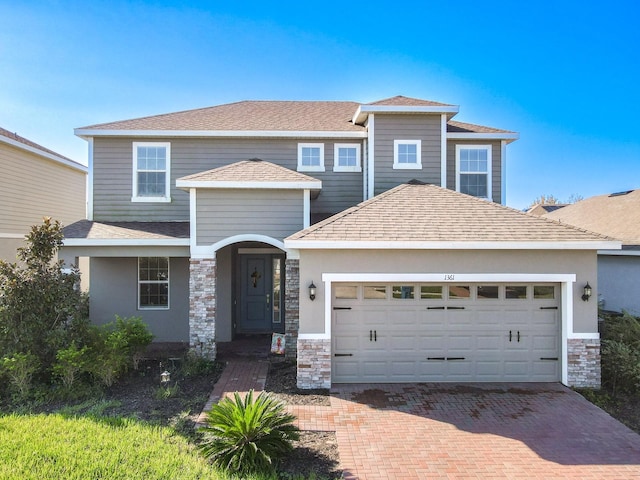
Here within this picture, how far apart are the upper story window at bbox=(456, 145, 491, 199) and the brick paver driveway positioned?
21.8 ft

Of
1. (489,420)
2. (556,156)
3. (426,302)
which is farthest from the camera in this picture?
(556,156)

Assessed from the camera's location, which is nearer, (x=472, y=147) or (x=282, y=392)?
(x=282, y=392)

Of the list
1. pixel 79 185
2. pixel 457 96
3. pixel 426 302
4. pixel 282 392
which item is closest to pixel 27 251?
pixel 282 392

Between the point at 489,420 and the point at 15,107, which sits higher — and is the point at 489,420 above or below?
below

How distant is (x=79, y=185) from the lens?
1958 centimetres

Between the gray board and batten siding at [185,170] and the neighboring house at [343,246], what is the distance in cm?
4

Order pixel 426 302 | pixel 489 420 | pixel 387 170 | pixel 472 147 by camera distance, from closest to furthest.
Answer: pixel 489 420
pixel 426 302
pixel 387 170
pixel 472 147

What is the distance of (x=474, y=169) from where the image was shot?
13.9 meters

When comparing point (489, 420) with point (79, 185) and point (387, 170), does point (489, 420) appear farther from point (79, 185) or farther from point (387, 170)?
point (79, 185)

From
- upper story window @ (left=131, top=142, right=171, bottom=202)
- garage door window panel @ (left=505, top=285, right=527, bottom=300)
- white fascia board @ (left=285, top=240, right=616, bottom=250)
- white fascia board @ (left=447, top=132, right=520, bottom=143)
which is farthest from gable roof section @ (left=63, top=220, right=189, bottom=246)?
white fascia board @ (left=447, top=132, right=520, bottom=143)

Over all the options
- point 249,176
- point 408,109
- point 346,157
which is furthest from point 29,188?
point 408,109

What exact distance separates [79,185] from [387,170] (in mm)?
14517

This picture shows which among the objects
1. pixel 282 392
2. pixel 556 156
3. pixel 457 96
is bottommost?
pixel 282 392

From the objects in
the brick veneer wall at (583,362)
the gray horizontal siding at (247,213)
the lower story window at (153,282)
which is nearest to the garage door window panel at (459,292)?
the brick veneer wall at (583,362)
